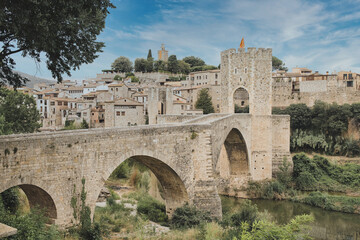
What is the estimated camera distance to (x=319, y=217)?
71.8 feet

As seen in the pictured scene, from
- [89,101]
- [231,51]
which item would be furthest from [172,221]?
[89,101]

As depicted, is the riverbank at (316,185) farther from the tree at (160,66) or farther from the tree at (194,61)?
the tree at (194,61)

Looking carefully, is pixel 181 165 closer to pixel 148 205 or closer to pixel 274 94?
pixel 148 205

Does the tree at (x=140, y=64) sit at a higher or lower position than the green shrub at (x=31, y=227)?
higher

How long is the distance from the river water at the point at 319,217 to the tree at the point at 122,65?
6659 cm

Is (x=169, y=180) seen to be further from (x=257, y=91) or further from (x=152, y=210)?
(x=257, y=91)

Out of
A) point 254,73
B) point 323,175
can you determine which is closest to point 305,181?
point 323,175

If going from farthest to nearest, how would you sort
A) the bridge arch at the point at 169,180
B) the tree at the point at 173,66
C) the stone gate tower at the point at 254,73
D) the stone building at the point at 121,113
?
the tree at the point at 173,66
the stone building at the point at 121,113
the stone gate tower at the point at 254,73
the bridge arch at the point at 169,180

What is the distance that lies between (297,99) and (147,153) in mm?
33569

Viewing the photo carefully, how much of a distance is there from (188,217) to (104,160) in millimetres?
5002

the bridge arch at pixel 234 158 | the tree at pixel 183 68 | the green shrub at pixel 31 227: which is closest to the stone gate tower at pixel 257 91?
the bridge arch at pixel 234 158

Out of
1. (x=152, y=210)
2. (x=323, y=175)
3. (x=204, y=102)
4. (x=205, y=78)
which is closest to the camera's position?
(x=152, y=210)

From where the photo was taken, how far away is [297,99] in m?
41.3

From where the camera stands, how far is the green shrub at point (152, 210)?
15352mm
